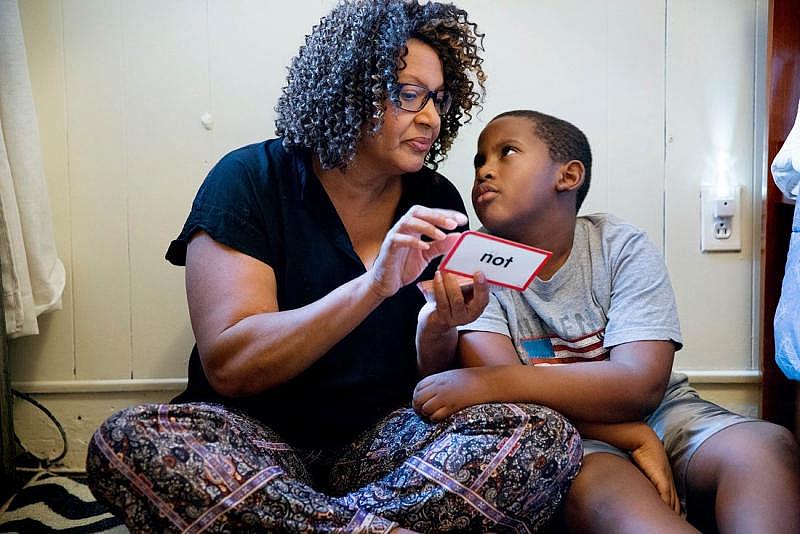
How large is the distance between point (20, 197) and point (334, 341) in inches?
28.5

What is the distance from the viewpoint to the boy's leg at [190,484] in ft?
3.16

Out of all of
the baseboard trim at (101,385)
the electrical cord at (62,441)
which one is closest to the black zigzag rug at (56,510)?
the electrical cord at (62,441)

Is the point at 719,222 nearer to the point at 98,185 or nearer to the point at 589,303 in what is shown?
the point at 589,303

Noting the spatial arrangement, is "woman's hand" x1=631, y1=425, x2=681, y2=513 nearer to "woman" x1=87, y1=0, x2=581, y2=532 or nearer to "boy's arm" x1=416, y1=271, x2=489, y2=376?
"woman" x1=87, y1=0, x2=581, y2=532

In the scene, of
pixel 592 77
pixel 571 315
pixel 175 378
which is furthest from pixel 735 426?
pixel 175 378

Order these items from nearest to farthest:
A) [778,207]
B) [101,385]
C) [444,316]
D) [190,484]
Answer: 1. [190,484]
2. [444,316]
3. [778,207]
4. [101,385]

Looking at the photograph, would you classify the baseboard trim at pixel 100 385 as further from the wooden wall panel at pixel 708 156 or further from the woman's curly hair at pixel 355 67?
the wooden wall panel at pixel 708 156

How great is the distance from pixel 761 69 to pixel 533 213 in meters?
0.62

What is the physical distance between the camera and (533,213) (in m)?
A: 1.26

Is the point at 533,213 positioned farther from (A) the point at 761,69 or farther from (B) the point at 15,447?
(B) the point at 15,447

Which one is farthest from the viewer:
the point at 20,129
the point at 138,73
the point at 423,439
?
the point at 138,73

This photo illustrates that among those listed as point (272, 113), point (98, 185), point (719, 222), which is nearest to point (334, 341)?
point (272, 113)

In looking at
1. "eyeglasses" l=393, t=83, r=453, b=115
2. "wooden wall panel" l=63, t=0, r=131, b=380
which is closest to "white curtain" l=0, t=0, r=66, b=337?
"wooden wall panel" l=63, t=0, r=131, b=380

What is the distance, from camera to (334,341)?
1.10m
